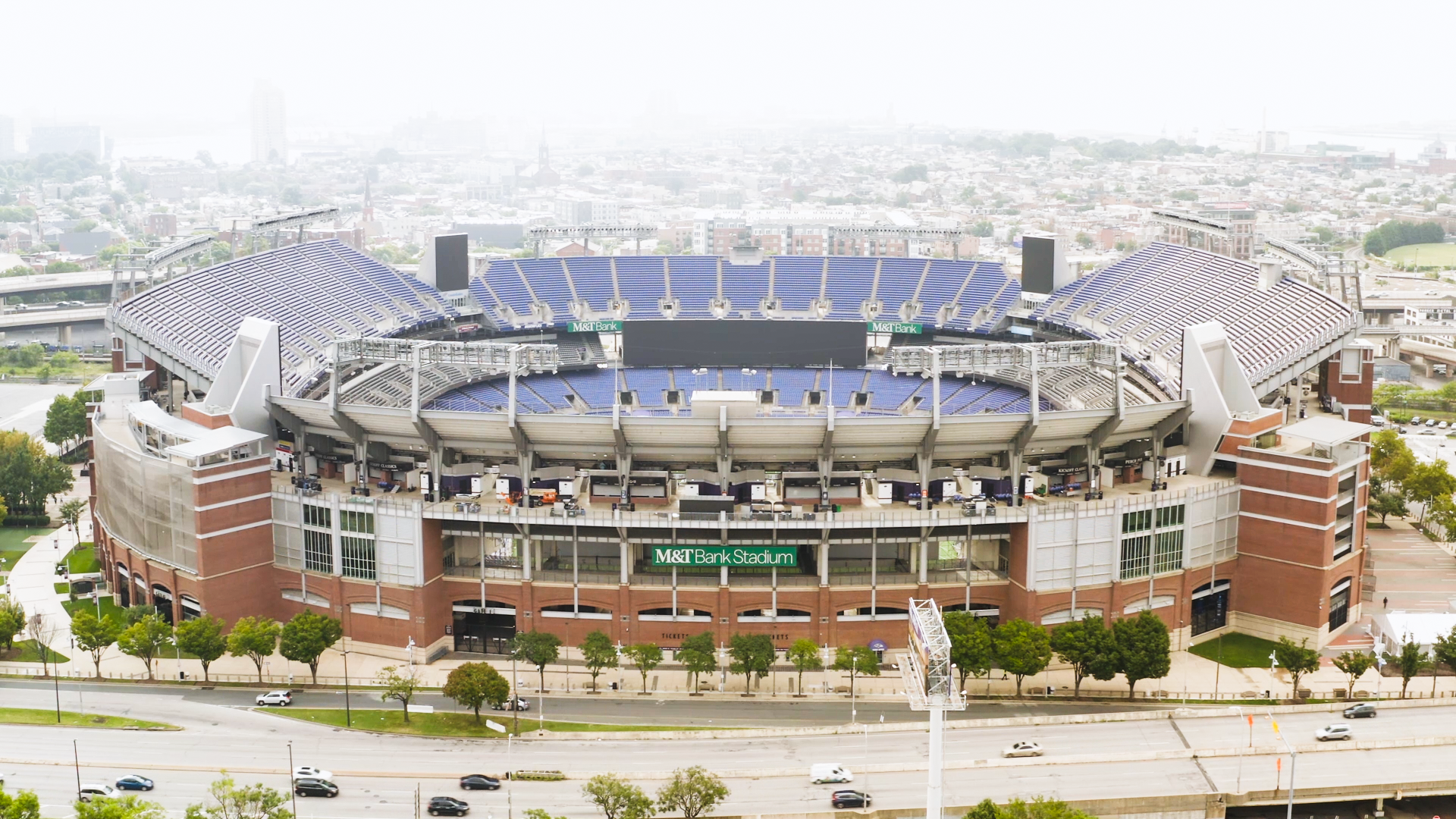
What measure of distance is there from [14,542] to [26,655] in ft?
94.0

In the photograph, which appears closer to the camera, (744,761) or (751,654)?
(744,761)

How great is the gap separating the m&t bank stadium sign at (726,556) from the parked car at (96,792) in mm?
32721

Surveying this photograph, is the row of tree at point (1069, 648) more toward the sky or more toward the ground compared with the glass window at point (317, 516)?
more toward the ground

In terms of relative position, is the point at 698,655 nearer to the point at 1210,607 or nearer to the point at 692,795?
the point at 692,795

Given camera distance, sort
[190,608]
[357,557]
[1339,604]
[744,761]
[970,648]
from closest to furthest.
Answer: [744,761] < [970,648] < [357,557] < [190,608] < [1339,604]

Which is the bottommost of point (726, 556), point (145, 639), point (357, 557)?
point (145, 639)

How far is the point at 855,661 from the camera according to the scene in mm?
84312

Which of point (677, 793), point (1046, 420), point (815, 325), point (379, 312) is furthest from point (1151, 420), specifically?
point (379, 312)

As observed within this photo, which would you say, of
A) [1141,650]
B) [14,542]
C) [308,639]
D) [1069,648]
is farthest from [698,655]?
[14,542]

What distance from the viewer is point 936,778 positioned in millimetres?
61156

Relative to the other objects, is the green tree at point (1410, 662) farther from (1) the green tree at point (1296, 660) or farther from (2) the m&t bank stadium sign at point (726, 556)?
(2) the m&t bank stadium sign at point (726, 556)

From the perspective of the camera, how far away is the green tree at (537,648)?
8412 centimetres

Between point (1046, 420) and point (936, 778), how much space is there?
34.4m

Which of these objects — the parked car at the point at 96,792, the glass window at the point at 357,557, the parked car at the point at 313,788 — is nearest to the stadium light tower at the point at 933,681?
the parked car at the point at 313,788
